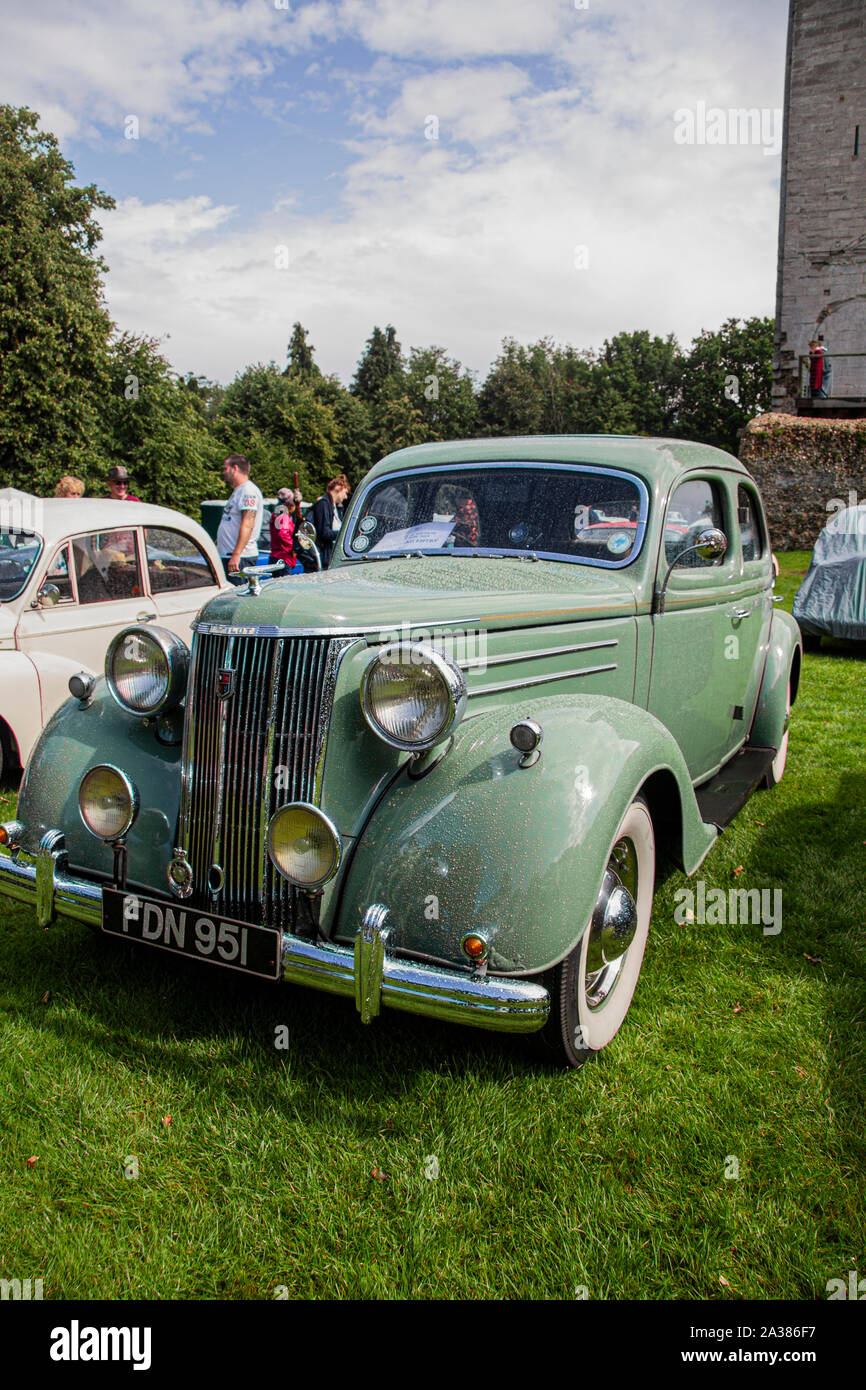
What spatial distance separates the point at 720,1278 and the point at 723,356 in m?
62.8

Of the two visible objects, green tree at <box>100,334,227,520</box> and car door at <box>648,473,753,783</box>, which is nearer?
car door at <box>648,473,753,783</box>

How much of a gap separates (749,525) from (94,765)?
3655mm

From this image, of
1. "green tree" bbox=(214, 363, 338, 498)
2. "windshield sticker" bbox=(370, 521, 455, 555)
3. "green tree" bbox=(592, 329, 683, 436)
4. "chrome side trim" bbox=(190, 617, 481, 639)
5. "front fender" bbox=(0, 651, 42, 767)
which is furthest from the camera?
"green tree" bbox=(592, 329, 683, 436)

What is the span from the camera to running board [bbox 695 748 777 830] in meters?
3.70

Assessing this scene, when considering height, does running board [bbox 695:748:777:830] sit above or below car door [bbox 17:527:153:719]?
below

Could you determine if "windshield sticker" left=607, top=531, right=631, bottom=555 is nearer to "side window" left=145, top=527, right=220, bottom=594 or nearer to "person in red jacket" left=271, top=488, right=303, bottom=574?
"side window" left=145, top=527, right=220, bottom=594

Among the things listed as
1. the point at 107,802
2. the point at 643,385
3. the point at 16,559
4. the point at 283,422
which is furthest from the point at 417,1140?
the point at 643,385

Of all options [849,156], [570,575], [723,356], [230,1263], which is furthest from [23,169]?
[723,356]

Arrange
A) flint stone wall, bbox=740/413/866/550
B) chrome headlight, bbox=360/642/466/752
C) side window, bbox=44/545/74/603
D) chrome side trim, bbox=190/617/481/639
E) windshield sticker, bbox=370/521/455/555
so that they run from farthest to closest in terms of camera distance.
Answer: flint stone wall, bbox=740/413/866/550 → side window, bbox=44/545/74/603 → windshield sticker, bbox=370/521/455/555 → chrome side trim, bbox=190/617/481/639 → chrome headlight, bbox=360/642/466/752

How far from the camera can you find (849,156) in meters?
21.8

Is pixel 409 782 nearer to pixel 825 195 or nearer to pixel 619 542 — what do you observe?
pixel 619 542

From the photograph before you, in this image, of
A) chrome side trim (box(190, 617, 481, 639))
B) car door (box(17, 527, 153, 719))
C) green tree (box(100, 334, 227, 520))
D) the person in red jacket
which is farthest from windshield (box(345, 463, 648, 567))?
green tree (box(100, 334, 227, 520))

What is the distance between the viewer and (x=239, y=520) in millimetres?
7723

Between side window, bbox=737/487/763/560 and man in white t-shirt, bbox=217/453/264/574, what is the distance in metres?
4.23
